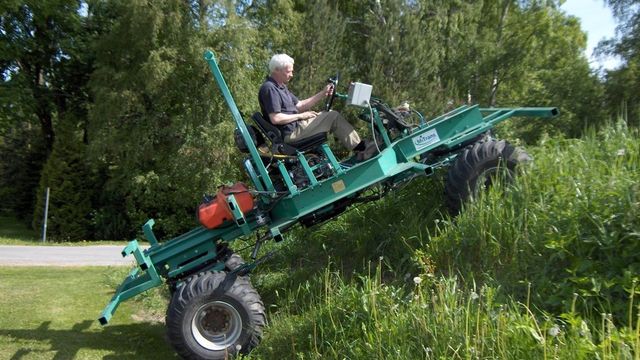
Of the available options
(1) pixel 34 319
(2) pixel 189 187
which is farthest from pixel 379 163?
(2) pixel 189 187

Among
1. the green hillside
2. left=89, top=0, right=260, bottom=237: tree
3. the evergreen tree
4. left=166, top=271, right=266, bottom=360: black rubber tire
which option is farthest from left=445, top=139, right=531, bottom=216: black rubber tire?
the evergreen tree

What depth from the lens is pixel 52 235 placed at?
19.7 metres

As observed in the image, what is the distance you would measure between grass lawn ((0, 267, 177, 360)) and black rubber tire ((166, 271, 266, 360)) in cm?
69

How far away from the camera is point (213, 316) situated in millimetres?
4855

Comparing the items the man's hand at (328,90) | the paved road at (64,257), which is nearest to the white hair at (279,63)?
the man's hand at (328,90)

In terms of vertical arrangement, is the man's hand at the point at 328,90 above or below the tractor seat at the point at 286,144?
above

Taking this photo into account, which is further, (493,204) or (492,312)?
(493,204)

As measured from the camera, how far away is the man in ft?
16.8

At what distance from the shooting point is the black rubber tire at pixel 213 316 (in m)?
Result: 4.67

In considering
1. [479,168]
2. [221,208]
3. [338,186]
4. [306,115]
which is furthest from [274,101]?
[479,168]

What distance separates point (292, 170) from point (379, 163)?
0.81m

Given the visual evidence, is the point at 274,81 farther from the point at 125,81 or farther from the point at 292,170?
the point at 125,81

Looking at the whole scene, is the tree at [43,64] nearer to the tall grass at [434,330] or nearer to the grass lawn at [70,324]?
the grass lawn at [70,324]

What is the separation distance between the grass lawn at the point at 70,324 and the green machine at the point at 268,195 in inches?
24.9
